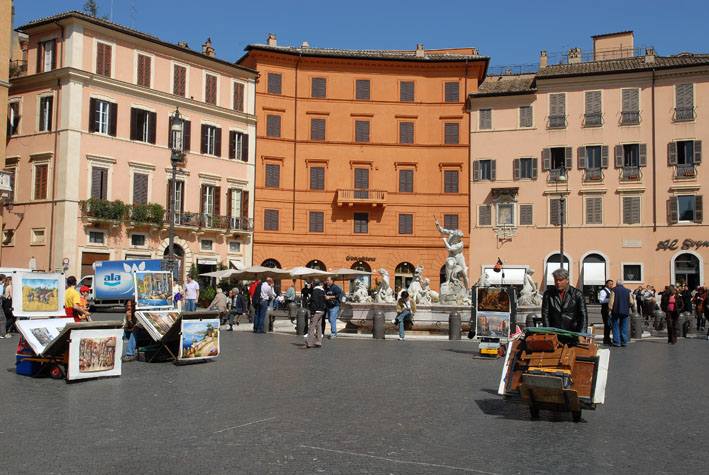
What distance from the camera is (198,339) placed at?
45.3ft

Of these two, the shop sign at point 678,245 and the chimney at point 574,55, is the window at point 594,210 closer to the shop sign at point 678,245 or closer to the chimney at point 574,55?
the shop sign at point 678,245

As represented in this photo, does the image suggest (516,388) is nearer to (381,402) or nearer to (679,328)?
(381,402)

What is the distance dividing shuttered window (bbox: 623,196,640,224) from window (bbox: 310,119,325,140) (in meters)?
19.3

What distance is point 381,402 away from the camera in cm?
963

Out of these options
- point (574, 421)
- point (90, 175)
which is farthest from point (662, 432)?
point (90, 175)

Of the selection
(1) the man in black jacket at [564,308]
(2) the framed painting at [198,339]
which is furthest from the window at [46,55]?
(1) the man in black jacket at [564,308]

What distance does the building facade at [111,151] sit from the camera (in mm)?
38656

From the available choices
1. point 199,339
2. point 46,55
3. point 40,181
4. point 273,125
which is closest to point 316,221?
point 273,125

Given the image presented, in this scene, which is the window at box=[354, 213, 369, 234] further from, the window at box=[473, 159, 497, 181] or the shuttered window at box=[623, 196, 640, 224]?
the shuttered window at box=[623, 196, 640, 224]

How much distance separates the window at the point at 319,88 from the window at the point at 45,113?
16.9 metres

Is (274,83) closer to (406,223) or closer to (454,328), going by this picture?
(406,223)

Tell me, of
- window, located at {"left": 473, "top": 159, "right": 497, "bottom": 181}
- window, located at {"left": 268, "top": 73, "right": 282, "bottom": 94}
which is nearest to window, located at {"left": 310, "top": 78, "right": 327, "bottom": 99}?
window, located at {"left": 268, "top": 73, "right": 282, "bottom": 94}

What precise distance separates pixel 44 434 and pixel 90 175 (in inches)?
1334

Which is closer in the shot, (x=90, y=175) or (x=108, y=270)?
(x=108, y=270)
